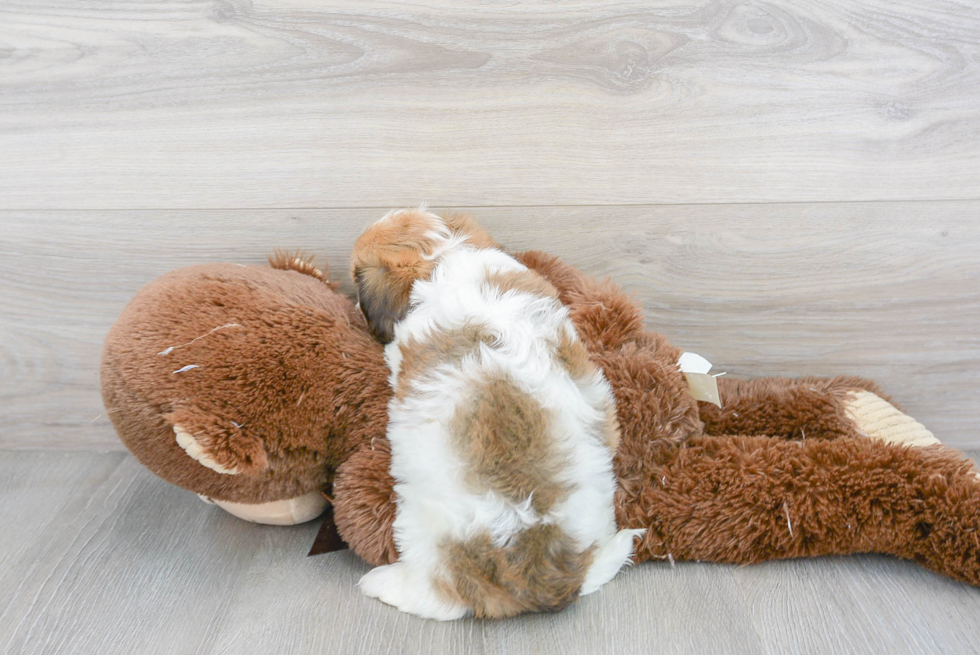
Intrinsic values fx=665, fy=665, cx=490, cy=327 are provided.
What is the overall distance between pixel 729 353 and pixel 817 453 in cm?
22

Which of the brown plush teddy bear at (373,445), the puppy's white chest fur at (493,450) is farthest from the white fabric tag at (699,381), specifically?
the puppy's white chest fur at (493,450)

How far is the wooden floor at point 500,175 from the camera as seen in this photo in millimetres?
778

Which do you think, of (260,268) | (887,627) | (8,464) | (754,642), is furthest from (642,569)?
(8,464)

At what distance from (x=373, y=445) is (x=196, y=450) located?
0.57ft

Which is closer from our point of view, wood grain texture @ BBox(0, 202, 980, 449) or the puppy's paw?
the puppy's paw

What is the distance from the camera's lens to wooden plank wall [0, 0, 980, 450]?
789 mm

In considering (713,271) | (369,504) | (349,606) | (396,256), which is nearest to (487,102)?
(396,256)

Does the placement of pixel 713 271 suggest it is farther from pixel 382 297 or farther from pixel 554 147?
pixel 382 297

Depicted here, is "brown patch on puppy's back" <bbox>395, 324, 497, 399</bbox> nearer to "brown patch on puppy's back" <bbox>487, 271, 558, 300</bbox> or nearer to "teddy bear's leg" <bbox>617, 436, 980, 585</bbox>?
"brown patch on puppy's back" <bbox>487, 271, 558, 300</bbox>

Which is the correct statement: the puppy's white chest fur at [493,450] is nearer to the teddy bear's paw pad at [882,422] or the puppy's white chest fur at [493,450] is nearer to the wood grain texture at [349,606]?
the wood grain texture at [349,606]

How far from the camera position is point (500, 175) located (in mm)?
833

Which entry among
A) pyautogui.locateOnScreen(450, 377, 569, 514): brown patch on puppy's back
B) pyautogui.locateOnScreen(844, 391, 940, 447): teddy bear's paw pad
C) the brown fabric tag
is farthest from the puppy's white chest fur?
pyautogui.locateOnScreen(844, 391, 940, 447): teddy bear's paw pad

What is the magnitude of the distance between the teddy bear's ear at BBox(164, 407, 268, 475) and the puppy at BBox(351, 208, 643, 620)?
0.15 m

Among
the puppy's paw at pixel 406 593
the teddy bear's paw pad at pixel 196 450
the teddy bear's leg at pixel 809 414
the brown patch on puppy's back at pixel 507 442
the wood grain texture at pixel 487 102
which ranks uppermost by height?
the wood grain texture at pixel 487 102
